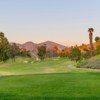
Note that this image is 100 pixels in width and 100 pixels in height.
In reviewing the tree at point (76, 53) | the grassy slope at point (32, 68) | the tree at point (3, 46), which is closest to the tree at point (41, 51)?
the tree at point (3, 46)

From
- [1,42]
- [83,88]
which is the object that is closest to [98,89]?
[83,88]

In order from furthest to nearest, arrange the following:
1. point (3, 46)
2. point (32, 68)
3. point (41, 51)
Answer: point (41, 51)
point (3, 46)
point (32, 68)

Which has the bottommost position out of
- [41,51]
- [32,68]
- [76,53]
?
[32,68]

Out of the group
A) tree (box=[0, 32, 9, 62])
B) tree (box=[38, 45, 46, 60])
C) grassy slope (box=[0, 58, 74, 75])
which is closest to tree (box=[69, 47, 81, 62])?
grassy slope (box=[0, 58, 74, 75])

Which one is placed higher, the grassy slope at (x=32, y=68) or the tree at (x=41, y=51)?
the tree at (x=41, y=51)

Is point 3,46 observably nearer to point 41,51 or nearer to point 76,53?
point 76,53

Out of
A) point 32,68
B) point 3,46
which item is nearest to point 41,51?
point 3,46

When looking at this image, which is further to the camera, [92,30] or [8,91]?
[92,30]

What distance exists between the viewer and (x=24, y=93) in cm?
1075

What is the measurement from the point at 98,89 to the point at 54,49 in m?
159

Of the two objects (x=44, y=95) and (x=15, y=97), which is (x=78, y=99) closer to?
(x=44, y=95)

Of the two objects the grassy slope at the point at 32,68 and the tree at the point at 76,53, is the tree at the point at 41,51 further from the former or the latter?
the grassy slope at the point at 32,68

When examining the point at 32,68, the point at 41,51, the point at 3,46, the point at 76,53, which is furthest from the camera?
the point at 41,51

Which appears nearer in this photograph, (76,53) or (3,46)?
(76,53)
